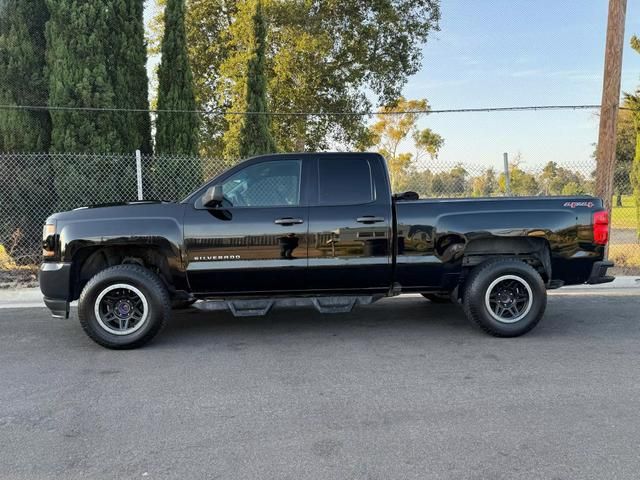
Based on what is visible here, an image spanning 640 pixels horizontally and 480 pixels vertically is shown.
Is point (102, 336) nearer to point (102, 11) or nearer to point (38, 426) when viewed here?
point (38, 426)

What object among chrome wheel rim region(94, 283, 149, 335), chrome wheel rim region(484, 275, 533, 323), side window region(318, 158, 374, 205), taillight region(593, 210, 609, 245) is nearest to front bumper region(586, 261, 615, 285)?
taillight region(593, 210, 609, 245)

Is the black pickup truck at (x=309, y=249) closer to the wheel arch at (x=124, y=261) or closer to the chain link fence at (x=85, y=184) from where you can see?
the wheel arch at (x=124, y=261)

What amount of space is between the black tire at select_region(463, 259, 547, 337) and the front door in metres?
1.80

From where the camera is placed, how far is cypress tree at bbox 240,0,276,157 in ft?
39.7

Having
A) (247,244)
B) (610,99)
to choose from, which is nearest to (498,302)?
(247,244)

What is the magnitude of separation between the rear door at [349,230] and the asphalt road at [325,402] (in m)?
0.66

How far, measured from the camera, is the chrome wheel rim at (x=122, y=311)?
204 inches

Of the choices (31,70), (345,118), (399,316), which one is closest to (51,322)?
(399,316)

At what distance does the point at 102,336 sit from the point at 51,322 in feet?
5.41

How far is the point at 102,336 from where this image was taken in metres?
5.15

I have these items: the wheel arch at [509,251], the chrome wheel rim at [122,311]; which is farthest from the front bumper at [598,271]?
the chrome wheel rim at [122,311]

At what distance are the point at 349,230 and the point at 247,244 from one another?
1043mm

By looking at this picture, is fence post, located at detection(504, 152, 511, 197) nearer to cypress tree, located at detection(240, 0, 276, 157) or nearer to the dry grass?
the dry grass

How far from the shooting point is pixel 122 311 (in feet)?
17.2
